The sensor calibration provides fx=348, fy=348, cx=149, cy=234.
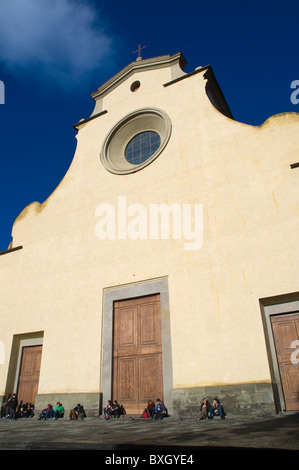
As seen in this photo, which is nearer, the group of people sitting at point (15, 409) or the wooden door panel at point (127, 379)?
the wooden door panel at point (127, 379)

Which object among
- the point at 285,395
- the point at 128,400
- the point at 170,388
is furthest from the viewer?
the point at 128,400

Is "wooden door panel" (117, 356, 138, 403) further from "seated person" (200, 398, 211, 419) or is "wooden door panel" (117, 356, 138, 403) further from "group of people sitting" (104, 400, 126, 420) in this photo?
"seated person" (200, 398, 211, 419)

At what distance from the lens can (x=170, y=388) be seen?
9859 millimetres

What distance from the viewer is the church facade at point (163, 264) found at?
9344 mm

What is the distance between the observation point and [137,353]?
1101 centimetres

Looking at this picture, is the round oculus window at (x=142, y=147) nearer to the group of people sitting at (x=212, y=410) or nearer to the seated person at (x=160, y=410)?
the seated person at (x=160, y=410)

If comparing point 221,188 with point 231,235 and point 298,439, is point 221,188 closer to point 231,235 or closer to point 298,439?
point 231,235

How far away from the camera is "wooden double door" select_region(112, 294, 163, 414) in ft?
34.2

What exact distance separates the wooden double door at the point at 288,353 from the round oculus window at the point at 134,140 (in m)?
7.78

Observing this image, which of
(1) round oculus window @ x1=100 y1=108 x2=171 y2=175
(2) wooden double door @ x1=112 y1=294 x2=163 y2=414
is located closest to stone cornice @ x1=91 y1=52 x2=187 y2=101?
(1) round oculus window @ x1=100 y1=108 x2=171 y2=175

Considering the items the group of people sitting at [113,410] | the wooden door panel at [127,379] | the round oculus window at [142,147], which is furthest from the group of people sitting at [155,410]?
the round oculus window at [142,147]

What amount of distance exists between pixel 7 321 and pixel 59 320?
275 centimetres

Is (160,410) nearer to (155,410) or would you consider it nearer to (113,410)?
(155,410)
